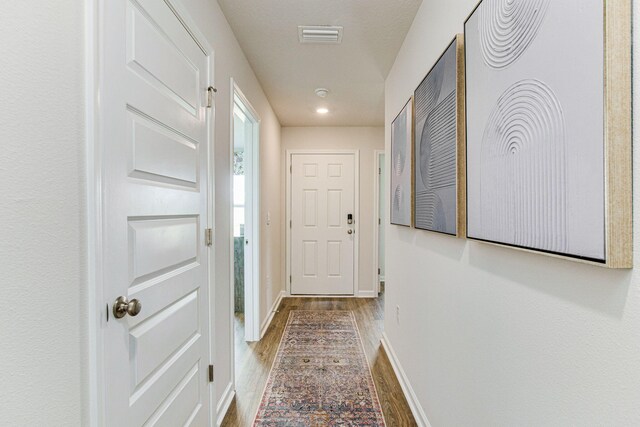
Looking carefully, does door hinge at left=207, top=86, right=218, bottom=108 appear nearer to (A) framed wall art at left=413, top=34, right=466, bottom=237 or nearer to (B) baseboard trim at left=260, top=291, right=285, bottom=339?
(A) framed wall art at left=413, top=34, right=466, bottom=237

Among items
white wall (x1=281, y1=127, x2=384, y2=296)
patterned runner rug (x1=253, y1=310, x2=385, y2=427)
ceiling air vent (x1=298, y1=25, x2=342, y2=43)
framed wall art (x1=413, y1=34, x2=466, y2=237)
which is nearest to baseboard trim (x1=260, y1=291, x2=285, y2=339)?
patterned runner rug (x1=253, y1=310, x2=385, y2=427)

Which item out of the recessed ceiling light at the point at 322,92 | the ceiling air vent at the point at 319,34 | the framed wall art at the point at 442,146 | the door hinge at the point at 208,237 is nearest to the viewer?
the framed wall art at the point at 442,146

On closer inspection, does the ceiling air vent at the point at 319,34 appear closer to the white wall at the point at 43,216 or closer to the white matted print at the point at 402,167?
the white matted print at the point at 402,167

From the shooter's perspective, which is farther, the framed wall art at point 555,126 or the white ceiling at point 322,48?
the white ceiling at point 322,48

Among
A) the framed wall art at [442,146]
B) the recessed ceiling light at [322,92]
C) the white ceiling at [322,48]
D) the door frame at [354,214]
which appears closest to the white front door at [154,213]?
the white ceiling at [322,48]

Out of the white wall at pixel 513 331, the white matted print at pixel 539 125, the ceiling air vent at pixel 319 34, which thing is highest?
the ceiling air vent at pixel 319 34

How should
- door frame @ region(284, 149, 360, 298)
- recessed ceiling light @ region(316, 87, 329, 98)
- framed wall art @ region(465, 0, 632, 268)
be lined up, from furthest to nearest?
door frame @ region(284, 149, 360, 298) → recessed ceiling light @ region(316, 87, 329, 98) → framed wall art @ region(465, 0, 632, 268)

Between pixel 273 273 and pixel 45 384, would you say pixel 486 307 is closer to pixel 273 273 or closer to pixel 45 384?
pixel 45 384

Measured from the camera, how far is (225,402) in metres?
1.93

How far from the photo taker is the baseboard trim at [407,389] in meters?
1.75

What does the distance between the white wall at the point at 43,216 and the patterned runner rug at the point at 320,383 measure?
4.43 ft

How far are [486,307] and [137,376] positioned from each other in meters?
1.19

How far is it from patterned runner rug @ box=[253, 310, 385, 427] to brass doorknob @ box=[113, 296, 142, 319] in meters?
1.24

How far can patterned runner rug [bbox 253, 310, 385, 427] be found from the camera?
1.87 m
